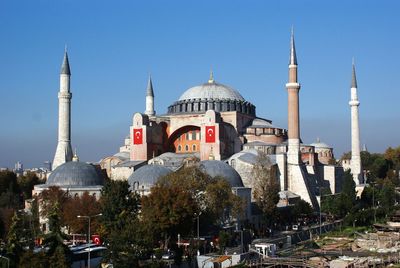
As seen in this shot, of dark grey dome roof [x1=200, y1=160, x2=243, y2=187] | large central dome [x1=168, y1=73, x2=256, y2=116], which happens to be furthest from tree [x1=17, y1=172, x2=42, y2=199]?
dark grey dome roof [x1=200, y1=160, x2=243, y2=187]

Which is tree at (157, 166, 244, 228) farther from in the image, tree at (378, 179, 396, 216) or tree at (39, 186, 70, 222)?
tree at (378, 179, 396, 216)

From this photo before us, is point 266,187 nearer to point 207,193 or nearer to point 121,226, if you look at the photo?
point 207,193

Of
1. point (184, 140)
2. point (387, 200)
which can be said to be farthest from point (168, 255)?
point (184, 140)

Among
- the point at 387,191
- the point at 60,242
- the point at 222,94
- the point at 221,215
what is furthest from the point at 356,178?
the point at 60,242

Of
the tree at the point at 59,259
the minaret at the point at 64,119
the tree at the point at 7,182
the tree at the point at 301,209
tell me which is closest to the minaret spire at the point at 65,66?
the minaret at the point at 64,119

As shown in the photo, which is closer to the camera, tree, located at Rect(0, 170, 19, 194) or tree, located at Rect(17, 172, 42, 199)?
tree, located at Rect(0, 170, 19, 194)

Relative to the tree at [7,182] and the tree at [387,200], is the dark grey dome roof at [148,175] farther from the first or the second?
the tree at [387,200]
